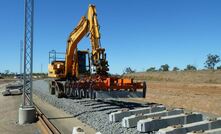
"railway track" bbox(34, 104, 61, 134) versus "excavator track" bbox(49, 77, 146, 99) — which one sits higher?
"excavator track" bbox(49, 77, 146, 99)

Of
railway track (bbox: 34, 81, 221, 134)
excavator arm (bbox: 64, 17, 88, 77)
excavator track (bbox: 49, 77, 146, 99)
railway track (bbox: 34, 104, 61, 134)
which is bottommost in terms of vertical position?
railway track (bbox: 34, 104, 61, 134)

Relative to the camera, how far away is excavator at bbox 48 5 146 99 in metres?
19.3

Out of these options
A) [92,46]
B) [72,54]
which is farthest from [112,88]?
[72,54]

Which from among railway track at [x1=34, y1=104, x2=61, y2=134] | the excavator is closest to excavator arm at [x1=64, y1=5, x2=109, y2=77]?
the excavator

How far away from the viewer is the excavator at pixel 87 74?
19.3 meters

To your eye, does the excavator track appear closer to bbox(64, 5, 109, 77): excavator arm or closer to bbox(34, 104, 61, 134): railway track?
bbox(64, 5, 109, 77): excavator arm

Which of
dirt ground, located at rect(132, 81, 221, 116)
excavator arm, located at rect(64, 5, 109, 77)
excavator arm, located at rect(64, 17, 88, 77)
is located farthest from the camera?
excavator arm, located at rect(64, 17, 88, 77)

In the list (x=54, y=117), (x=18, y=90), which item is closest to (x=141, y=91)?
(x=54, y=117)

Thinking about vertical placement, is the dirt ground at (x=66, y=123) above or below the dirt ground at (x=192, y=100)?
below

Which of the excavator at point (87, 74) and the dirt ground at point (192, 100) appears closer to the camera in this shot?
the excavator at point (87, 74)

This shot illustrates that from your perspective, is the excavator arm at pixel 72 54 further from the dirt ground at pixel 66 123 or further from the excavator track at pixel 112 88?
the dirt ground at pixel 66 123

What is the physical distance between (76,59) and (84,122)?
38.2 feet

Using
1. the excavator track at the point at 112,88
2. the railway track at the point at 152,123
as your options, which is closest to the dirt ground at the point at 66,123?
the railway track at the point at 152,123

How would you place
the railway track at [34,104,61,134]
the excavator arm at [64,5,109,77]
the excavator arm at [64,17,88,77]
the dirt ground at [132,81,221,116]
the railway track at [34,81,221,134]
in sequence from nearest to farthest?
the railway track at [34,81,221,134], the railway track at [34,104,61,134], the excavator arm at [64,5,109,77], the dirt ground at [132,81,221,116], the excavator arm at [64,17,88,77]
